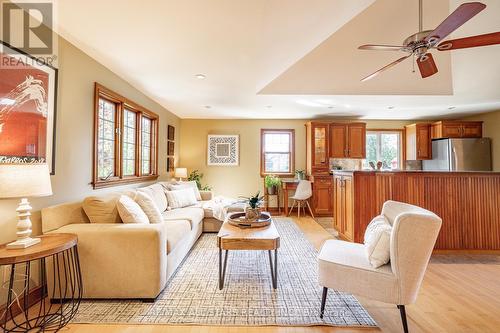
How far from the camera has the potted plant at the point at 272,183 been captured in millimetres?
5617

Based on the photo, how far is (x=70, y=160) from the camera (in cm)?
241

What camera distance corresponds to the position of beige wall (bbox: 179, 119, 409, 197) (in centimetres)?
605

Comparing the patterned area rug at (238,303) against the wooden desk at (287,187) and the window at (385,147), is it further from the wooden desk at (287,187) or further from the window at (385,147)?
the window at (385,147)

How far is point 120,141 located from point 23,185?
6.45 ft

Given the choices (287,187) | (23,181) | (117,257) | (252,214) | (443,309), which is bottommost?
(443,309)

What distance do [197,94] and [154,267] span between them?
2.94 metres

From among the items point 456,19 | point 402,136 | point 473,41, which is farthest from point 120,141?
point 402,136

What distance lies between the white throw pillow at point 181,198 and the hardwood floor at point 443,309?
7.24 ft

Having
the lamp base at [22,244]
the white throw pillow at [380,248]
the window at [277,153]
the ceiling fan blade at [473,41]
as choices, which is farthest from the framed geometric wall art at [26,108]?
the window at [277,153]

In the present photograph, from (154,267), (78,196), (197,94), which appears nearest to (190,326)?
(154,267)

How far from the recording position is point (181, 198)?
3979 mm

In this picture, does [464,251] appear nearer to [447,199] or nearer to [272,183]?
[447,199]

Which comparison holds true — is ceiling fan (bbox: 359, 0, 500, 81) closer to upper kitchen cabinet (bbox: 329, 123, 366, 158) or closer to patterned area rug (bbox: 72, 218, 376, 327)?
patterned area rug (bbox: 72, 218, 376, 327)

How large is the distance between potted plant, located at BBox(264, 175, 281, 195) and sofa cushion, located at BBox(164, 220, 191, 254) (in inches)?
114
